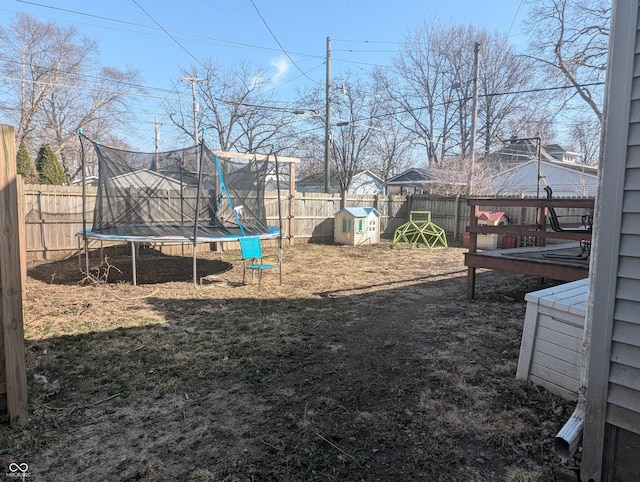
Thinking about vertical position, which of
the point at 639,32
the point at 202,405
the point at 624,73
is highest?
the point at 639,32

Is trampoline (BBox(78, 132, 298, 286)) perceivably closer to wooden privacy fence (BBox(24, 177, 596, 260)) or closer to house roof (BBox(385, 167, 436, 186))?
wooden privacy fence (BBox(24, 177, 596, 260))

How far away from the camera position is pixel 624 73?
1633 millimetres

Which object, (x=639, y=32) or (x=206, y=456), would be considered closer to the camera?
(x=639, y=32)

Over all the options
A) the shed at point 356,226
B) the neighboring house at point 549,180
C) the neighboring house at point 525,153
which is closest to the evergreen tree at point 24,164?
the shed at point 356,226

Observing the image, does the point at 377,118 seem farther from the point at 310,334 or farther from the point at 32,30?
the point at 310,334

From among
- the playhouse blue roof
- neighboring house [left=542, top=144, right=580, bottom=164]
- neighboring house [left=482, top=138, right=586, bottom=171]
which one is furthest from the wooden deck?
neighboring house [left=542, top=144, right=580, bottom=164]

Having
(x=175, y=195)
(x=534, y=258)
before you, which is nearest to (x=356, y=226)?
(x=175, y=195)

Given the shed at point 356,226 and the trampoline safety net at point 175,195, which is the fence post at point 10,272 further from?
the shed at point 356,226

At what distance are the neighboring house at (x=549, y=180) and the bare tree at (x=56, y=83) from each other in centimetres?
1822

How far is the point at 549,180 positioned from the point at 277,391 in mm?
21662

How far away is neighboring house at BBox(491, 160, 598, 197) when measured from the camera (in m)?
18.1

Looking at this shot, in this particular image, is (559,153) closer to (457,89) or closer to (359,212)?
(457,89)

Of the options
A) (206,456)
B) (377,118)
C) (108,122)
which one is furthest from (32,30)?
(206,456)

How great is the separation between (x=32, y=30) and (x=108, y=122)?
193 inches
